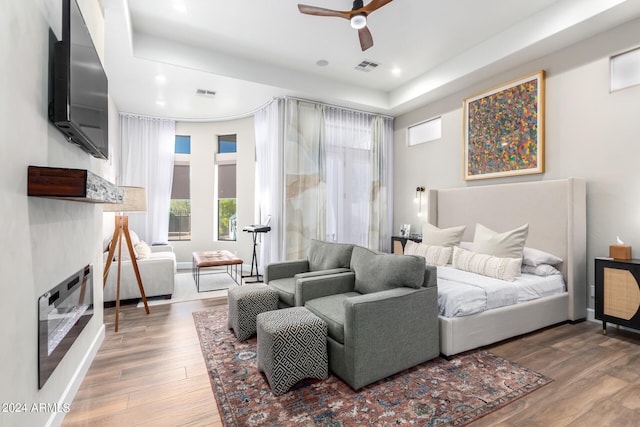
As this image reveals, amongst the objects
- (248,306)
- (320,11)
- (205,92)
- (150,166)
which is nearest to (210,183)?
(150,166)

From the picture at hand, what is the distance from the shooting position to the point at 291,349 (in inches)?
80.4

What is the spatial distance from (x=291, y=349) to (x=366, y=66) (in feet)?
13.7

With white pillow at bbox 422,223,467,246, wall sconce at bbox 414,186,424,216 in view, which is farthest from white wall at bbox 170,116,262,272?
white pillow at bbox 422,223,467,246

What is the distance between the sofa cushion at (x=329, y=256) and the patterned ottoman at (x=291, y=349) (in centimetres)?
103

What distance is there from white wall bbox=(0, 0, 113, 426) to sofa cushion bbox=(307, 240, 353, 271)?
2.17m

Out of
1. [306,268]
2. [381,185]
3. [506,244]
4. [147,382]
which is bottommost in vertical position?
[147,382]

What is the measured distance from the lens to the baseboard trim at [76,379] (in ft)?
5.50

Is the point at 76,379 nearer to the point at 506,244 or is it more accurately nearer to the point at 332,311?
the point at 332,311

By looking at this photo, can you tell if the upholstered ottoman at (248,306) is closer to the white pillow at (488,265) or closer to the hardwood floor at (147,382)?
the hardwood floor at (147,382)

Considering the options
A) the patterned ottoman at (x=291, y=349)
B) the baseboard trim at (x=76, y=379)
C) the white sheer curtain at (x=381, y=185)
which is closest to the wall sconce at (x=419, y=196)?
the white sheer curtain at (x=381, y=185)

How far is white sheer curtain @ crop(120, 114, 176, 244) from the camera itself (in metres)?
5.81

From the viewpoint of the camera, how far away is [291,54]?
431 cm

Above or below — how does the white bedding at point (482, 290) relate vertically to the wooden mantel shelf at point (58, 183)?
below

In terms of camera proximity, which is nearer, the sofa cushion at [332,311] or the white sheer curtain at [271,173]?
the sofa cushion at [332,311]
